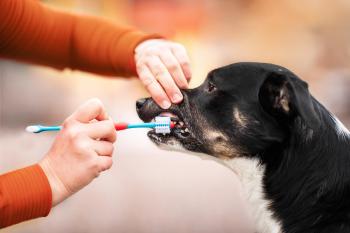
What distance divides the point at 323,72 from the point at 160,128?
3.40 m

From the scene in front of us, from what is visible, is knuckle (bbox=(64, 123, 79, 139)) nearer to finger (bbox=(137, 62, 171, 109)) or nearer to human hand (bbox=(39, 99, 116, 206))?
human hand (bbox=(39, 99, 116, 206))

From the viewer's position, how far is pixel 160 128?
188 cm

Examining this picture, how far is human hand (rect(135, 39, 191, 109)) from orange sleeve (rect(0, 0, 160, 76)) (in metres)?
0.15

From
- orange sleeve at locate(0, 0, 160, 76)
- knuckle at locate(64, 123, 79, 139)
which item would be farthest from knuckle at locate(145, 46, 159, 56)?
knuckle at locate(64, 123, 79, 139)

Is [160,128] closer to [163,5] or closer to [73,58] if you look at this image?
[73,58]

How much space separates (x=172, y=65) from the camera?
184cm

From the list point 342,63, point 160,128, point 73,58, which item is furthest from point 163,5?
point 160,128

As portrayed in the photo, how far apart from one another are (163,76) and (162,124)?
0.54 feet

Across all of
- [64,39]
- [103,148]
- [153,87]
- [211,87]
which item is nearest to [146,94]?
[64,39]

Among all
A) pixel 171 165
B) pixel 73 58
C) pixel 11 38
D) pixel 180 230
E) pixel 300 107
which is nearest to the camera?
pixel 300 107

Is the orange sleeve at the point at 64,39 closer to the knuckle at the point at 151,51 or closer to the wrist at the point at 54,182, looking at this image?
the knuckle at the point at 151,51

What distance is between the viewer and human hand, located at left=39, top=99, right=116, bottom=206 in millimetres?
1504

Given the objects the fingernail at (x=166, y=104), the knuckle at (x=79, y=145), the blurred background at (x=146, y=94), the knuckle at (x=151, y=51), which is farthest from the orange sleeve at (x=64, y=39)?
→ the blurred background at (x=146, y=94)

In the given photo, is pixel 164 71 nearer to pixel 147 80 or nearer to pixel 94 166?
pixel 147 80
